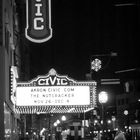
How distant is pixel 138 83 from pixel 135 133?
176 ft

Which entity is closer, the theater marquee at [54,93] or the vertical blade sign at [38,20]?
the theater marquee at [54,93]

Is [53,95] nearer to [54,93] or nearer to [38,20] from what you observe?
[54,93]

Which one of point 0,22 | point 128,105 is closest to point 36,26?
point 0,22

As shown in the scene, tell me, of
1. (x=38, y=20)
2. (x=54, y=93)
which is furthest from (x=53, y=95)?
(x=38, y=20)

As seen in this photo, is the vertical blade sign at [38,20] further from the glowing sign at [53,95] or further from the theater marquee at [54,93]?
the glowing sign at [53,95]

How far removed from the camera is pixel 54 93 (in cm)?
2542

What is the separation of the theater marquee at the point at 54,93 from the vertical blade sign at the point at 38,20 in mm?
1962

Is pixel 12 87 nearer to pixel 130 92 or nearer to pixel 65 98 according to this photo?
pixel 65 98

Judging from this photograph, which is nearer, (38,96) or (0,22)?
(0,22)

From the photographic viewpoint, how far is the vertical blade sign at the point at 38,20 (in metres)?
25.5

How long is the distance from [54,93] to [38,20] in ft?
12.7

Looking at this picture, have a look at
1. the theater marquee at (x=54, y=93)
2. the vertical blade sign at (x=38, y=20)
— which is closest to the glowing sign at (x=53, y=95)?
the theater marquee at (x=54, y=93)

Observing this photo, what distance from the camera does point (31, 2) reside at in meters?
25.9

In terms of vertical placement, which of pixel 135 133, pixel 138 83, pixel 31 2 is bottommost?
pixel 135 133
